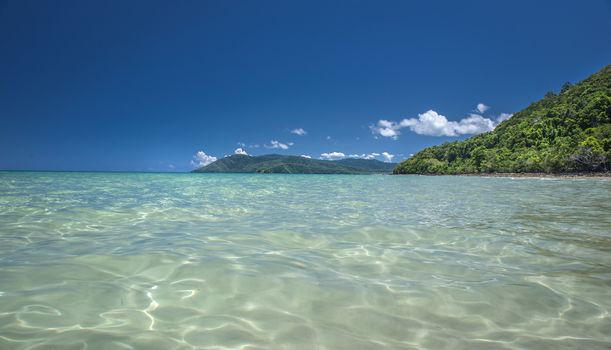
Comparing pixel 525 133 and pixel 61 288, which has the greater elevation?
pixel 525 133

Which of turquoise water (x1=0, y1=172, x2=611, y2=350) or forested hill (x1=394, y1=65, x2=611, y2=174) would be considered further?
forested hill (x1=394, y1=65, x2=611, y2=174)

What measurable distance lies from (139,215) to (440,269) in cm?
958

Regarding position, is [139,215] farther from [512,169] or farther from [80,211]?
[512,169]

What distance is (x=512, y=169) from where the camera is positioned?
92062mm

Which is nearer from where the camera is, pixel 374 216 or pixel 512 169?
pixel 374 216

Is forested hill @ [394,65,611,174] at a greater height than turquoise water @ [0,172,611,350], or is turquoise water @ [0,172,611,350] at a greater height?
forested hill @ [394,65,611,174]

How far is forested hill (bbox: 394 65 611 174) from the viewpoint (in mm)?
70750

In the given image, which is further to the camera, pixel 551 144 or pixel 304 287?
pixel 551 144

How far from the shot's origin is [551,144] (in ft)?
331

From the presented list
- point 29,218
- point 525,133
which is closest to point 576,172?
point 525,133

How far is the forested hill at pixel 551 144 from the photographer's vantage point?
232ft

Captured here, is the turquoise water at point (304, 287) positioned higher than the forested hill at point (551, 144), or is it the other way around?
the forested hill at point (551, 144)

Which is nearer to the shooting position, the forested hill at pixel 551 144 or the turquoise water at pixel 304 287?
the turquoise water at pixel 304 287

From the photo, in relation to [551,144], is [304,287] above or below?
below
